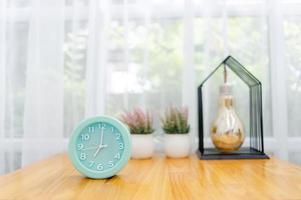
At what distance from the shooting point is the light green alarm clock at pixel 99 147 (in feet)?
2.49

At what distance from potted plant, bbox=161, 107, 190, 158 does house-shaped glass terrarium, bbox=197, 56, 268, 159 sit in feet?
0.17

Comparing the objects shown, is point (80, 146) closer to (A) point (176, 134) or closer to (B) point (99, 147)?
(B) point (99, 147)

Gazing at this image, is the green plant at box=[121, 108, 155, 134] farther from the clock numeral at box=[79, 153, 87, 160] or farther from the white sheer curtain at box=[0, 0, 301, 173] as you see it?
the clock numeral at box=[79, 153, 87, 160]

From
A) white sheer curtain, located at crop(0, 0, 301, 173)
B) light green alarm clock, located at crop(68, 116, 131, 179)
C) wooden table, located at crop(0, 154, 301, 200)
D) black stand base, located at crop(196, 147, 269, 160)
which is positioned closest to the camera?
wooden table, located at crop(0, 154, 301, 200)

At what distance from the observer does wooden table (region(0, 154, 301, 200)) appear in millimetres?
593

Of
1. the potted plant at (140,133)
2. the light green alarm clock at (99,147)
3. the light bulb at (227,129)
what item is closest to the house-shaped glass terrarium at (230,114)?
the light bulb at (227,129)

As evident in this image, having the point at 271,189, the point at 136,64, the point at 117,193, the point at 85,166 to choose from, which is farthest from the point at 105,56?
the point at 271,189

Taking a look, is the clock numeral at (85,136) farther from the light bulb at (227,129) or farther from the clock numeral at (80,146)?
the light bulb at (227,129)

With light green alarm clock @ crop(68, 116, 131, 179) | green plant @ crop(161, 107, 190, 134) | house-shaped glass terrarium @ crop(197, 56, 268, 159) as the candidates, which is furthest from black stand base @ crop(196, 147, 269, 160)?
light green alarm clock @ crop(68, 116, 131, 179)

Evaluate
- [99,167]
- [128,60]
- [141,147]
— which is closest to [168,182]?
[99,167]

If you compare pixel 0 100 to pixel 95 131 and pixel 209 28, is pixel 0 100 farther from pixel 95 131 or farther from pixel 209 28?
pixel 209 28

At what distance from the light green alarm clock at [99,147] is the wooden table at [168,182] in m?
0.03

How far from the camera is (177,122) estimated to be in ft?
3.50

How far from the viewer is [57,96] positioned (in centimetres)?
120
